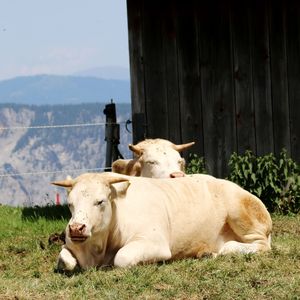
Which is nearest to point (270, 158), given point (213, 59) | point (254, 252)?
point (213, 59)

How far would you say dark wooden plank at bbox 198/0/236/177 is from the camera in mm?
14094

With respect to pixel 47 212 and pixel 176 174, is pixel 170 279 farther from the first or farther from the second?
pixel 47 212

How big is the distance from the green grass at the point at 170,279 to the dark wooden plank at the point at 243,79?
161 inches

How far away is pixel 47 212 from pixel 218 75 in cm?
288

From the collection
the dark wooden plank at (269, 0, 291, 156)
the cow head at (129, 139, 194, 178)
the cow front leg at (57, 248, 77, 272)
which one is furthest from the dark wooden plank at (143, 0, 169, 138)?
the cow front leg at (57, 248, 77, 272)

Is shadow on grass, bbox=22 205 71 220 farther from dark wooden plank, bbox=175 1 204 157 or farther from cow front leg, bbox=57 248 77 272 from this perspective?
cow front leg, bbox=57 248 77 272

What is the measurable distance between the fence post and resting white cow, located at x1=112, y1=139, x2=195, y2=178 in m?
4.19

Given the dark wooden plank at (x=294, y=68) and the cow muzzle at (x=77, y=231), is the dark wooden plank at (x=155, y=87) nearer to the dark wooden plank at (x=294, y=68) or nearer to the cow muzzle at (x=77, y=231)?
the dark wooden plank at (x=294, y=68)

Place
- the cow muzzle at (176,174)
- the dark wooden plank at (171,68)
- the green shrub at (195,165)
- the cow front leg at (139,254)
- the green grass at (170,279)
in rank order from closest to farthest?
1. the green grass at (170,279)
2. the cow front leg at (139,254)
3. the cow muzzle at (176,174)
4. the green shrub at (195,165)
5. the dark wooden plank at (171,68)

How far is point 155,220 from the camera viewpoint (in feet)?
29.9

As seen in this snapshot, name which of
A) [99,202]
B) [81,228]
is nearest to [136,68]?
[99,202]

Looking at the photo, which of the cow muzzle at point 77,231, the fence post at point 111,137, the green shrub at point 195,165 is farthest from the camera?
the fence post at point 111,137

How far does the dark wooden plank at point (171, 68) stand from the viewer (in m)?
14.1

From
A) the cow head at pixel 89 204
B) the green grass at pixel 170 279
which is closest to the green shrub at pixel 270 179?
the green grass at pixel 170 279
